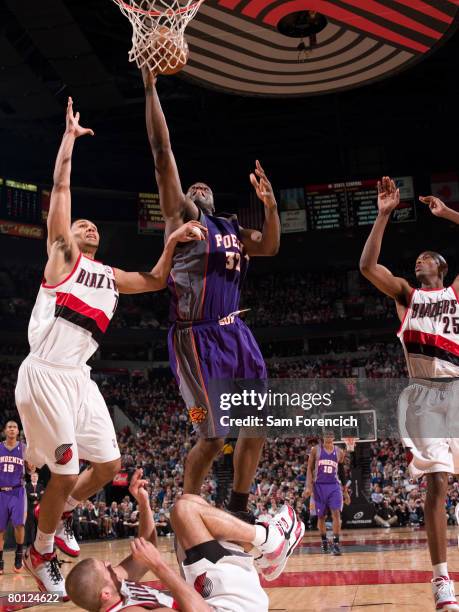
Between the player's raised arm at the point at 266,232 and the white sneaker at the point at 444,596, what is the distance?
261cm

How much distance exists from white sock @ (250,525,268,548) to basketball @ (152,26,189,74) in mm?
3431

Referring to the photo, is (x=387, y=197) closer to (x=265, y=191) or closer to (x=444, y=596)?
(x=265, y=191)

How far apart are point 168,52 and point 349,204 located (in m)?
21.4

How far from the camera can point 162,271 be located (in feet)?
17.6

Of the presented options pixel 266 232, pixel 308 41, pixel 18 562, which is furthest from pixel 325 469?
pixel 308 41

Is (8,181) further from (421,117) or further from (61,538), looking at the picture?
(61,538)

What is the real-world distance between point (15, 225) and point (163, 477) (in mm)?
11407

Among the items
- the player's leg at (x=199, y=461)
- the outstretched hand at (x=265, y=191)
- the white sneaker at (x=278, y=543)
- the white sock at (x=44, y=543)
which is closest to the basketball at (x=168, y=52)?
the outstretched hand at (x=265, y=191)

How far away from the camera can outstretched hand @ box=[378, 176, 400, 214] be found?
5.84 meters

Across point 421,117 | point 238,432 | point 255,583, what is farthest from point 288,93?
point 255,583

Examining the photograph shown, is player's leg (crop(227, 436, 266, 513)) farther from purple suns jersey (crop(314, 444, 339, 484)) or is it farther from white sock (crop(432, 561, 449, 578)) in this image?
purple suns jersey (crop(314, 444, 339, 484))

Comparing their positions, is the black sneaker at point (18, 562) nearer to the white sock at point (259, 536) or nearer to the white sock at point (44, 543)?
the white sock at point (44, 543)

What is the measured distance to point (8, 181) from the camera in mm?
25500

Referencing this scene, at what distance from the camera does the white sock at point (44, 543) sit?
4.95 m
